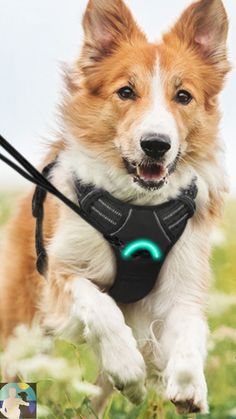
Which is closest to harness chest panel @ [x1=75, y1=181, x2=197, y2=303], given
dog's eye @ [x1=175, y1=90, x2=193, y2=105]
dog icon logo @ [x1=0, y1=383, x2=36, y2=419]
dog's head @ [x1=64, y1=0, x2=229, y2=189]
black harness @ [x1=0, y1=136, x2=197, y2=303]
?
black harness @ [x1=0, y1=136, x2=197, y2=303]

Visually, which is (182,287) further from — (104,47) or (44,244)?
(104,47)

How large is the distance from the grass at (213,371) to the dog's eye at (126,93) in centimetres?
88

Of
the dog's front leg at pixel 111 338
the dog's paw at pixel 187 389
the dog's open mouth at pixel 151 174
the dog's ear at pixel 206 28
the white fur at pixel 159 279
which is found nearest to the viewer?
the dog's paw at pixel 187 389

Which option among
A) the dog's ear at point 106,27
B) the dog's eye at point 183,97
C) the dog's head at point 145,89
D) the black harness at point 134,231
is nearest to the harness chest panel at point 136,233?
the black harness at point 134,231

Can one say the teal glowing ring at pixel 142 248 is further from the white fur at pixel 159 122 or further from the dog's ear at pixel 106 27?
the dog's ear at pixel 106 27

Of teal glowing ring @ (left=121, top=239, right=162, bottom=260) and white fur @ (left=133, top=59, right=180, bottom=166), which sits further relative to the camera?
teal glowing ring @ (left=121, top=239, right=162, bottom=260)

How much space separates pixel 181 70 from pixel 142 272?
929 mm

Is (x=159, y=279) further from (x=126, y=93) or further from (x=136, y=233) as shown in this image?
(x=126, y=93)

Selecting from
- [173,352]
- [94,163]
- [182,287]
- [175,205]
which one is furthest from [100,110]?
[173,352]

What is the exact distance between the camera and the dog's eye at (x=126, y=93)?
12.0 feet

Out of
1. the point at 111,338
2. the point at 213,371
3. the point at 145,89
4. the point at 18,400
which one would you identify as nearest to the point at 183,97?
the point at 145,89

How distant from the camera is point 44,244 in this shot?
4.01 meters

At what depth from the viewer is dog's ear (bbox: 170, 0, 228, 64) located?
12.4 feet

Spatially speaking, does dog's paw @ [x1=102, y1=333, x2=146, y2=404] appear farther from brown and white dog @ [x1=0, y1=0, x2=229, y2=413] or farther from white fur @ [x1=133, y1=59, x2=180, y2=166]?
white fur @ [x1=133, y1=59, x2=180, y2=166]
